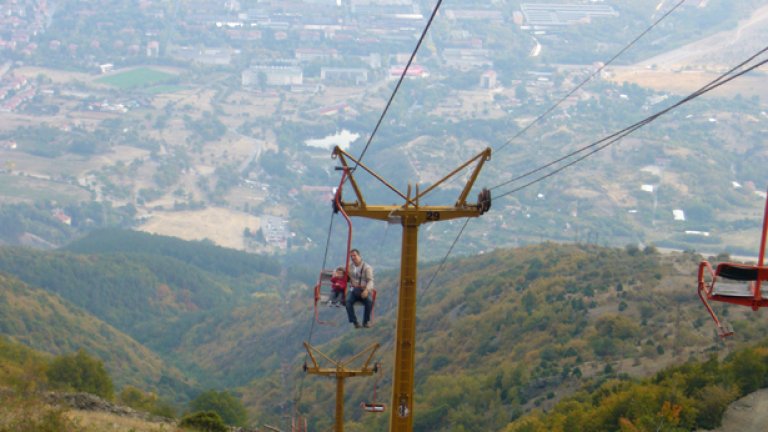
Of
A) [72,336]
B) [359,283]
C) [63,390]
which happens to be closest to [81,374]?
[63,390]

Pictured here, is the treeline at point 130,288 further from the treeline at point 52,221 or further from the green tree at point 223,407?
the green tree at point 223,407

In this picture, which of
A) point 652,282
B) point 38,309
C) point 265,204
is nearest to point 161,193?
point 265,204

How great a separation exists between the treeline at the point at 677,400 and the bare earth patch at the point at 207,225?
132 metres

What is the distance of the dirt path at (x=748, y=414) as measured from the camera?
1066 inches

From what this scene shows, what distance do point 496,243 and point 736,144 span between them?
5705 cm

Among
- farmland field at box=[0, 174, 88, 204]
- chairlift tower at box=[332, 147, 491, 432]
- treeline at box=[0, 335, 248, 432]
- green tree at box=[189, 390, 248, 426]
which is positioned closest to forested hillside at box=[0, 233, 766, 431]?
green tree at box=[189, 390, 248, 426]

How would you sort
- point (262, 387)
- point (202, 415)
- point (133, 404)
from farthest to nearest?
point (262, 387)
point (133, 404)
point (202, 415)

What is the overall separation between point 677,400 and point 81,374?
2147cm

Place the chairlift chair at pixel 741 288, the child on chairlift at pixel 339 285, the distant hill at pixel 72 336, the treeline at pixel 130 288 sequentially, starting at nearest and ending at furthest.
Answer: the chairlift chair at pixel 741 288 → the child on chairlift at pixel 339 285 → the distant hill at pixel 72 336 → the treeline at pixel 130 288

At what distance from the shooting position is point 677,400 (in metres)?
29.0

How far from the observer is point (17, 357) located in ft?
151

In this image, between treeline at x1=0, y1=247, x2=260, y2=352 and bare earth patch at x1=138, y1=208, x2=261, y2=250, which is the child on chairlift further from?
bare earth patch at x1=138, y1=208, x2=261, y2=250

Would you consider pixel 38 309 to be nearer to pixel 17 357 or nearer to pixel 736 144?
pixel 17 357

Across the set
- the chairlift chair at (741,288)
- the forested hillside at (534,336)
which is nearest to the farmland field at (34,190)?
the forested hillside at (534,336)
